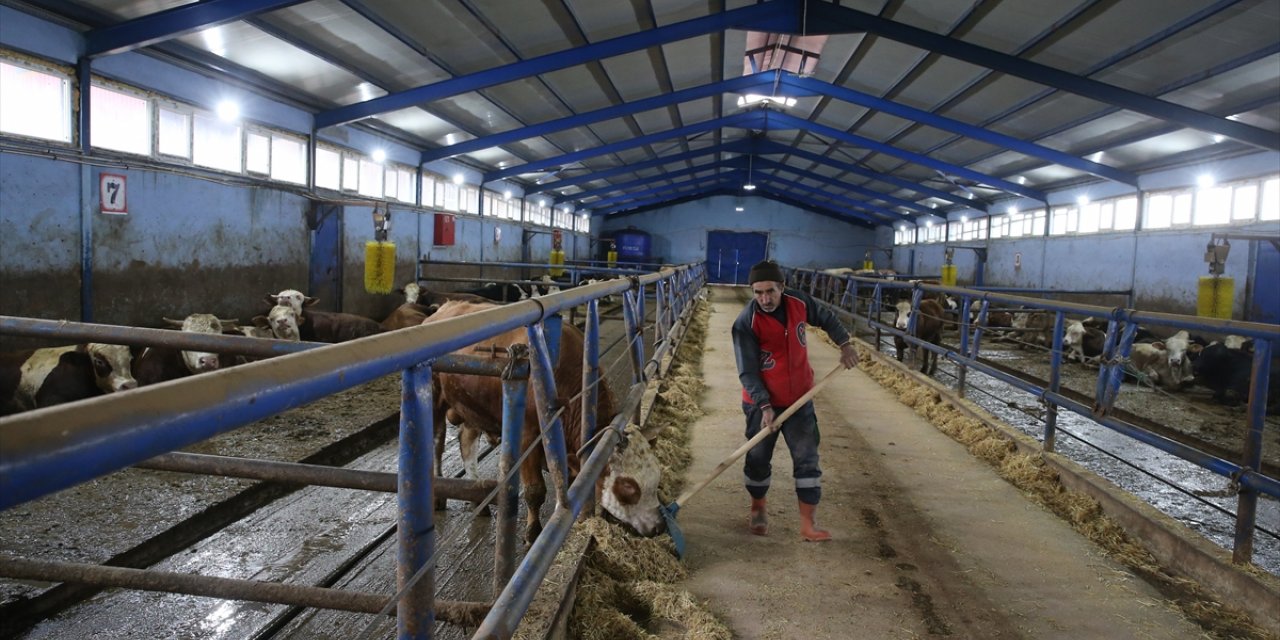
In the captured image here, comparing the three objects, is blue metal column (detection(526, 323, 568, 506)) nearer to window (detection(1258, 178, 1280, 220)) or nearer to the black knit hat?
the black knit hat

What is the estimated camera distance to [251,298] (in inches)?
405

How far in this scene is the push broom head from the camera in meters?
9.92

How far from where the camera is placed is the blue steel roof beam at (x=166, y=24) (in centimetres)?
716

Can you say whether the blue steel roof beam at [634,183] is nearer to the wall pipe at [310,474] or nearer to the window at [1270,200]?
the window at [1270,200]

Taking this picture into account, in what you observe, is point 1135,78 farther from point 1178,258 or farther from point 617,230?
point 617,230

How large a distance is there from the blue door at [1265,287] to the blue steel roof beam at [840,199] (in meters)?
20.6

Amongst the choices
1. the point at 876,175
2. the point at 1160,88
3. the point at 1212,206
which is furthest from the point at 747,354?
the point at 876,175

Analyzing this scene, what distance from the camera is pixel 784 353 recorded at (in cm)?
425

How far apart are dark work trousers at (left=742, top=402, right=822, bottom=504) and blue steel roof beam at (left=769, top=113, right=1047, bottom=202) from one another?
1676 cm

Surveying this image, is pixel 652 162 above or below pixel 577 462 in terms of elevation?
above

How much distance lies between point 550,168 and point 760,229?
20559 millimetres

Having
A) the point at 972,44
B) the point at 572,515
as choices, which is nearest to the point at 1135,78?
the point at 972,44

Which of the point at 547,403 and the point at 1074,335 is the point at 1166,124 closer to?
the point at 1074,335

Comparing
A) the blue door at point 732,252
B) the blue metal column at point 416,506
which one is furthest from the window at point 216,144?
the blue door at point 732,252
